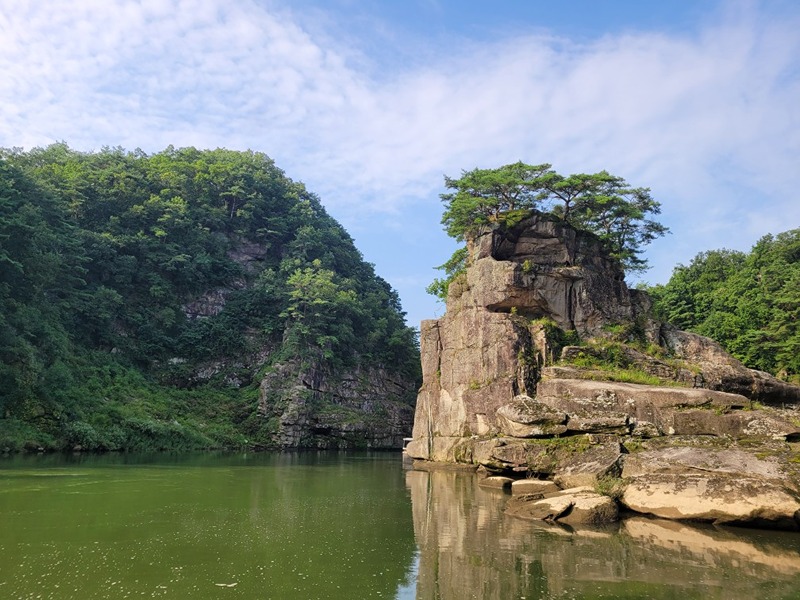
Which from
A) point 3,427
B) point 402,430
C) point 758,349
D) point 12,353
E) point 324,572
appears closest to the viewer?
point 324,572

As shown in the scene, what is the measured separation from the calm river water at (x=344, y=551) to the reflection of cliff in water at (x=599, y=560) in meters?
0.03

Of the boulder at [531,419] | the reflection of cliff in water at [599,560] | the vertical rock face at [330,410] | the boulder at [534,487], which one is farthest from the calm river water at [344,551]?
the vertical rock face at [330,410]

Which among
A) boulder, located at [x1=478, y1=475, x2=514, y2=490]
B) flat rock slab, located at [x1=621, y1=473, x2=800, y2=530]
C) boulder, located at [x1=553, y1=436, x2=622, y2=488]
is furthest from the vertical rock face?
flat rock slab, located at [x1=621, y1=473, x2=800, y2=530]

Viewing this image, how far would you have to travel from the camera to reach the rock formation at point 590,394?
1326 cm

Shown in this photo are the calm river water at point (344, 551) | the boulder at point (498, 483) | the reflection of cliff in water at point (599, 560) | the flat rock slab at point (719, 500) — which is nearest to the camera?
the calm river water at point (344, 551)

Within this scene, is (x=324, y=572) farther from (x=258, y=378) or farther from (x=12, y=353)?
(x=258, y=378)

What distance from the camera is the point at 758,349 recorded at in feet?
118

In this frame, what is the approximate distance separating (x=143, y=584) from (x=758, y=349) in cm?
3893

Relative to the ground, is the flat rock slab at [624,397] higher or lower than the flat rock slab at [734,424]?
higher

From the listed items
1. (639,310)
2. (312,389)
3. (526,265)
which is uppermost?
(526,265)

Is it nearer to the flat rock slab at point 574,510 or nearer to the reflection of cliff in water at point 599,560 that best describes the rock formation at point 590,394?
the flat rock slab at point 574,510

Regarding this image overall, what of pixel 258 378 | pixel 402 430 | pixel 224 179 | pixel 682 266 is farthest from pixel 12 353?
pixel 682 266

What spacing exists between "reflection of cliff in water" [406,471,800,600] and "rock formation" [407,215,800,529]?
1.38 meters

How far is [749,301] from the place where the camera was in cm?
3906
